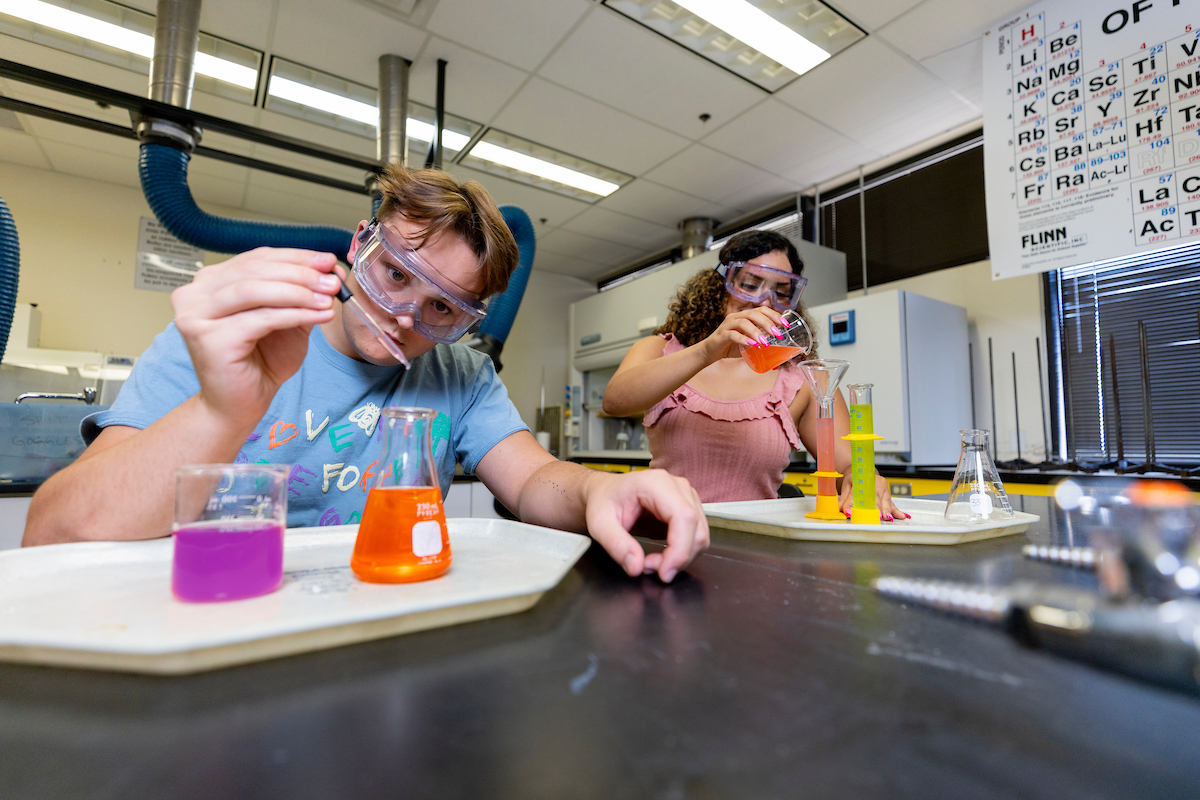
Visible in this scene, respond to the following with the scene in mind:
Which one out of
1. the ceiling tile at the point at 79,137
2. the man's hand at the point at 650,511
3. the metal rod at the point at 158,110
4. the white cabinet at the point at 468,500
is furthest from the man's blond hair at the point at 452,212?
the ceiling tile at the point at 79,137

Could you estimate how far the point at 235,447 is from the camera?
0.69 m

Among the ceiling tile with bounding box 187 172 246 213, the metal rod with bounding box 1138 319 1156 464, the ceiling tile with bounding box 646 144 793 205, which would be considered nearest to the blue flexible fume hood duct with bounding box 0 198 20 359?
the ceiling tile with bounding box 187 172 246 213

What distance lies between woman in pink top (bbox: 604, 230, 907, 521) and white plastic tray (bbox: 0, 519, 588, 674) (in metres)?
1.00

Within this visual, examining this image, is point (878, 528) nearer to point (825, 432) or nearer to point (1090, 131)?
point (825, 432)

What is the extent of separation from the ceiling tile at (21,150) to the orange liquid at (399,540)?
456 cm

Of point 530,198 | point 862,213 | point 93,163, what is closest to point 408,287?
point 530,198

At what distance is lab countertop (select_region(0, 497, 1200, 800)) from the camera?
241 millimetres

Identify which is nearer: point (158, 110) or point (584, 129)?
point (158, 110)

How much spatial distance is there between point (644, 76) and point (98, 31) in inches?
96.6

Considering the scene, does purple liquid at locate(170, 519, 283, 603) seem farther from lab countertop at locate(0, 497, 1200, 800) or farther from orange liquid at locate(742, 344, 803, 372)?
orange liquid at locate(742, 344, 803, 372)

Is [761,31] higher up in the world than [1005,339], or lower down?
higher up

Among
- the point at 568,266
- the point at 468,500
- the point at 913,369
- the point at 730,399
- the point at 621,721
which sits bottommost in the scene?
the point at 468,500

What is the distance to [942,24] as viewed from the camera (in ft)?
7.86

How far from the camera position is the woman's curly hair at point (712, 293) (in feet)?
5.55
